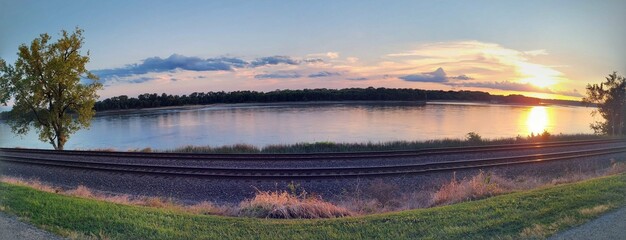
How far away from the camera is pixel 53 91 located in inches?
714

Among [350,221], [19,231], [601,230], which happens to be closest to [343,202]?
[350,221]

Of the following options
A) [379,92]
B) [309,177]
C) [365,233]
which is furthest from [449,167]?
[379,92]

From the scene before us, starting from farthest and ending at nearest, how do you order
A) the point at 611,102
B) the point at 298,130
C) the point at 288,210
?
1. the point at 298,130
2. the point at 611,102
3. the point at 288,210

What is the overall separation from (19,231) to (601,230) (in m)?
7.91

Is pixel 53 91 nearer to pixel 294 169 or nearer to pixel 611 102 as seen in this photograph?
pixel 294 169

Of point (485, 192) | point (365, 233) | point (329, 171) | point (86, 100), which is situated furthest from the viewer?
point (86, 100)

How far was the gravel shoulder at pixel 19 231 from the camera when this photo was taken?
19.5 ft

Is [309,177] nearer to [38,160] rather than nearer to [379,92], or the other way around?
[38,160]

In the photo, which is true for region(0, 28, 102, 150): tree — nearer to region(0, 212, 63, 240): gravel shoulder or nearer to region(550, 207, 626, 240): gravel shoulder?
region(0, 212, 63, 240): gravel shoulder

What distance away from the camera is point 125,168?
15.4 metres

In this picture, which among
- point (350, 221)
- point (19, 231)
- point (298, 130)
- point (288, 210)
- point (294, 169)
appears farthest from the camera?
point (298, 130)

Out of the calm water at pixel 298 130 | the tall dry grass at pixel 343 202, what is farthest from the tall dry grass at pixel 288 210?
the calm water at pixel 298 130

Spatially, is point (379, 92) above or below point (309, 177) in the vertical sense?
above

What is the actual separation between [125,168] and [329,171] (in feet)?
23.9
